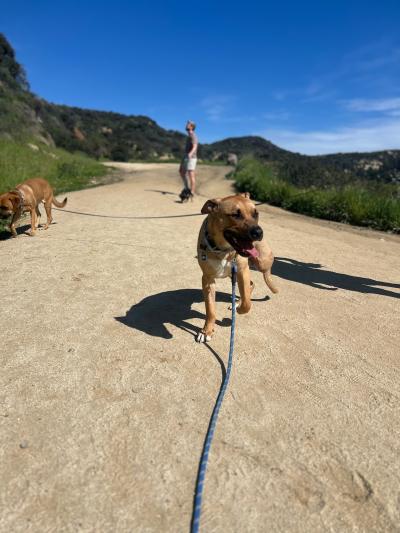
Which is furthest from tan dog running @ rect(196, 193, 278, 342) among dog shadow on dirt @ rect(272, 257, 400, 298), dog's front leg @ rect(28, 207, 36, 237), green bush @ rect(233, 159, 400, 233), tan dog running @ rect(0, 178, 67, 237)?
green bush @ rect(233, 159, 400, 233)

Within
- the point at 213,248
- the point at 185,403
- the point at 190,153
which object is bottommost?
the point at 185,403

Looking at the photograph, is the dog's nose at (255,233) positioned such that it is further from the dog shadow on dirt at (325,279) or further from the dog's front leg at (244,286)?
the dog shadow on dirt at (325,279)

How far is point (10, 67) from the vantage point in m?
30.2

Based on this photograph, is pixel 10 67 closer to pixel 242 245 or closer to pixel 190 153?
pixel 190 153

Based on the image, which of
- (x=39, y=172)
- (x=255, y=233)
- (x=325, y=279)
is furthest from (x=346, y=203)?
(x=39, y=172)

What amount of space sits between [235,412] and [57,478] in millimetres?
1217

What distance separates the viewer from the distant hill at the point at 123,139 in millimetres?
17812

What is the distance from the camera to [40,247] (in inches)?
260

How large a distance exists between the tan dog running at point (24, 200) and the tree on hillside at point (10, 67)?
26.2 m

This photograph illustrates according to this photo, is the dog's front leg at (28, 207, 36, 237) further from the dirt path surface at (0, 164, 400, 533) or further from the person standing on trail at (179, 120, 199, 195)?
the person standing on trail at (179, 120, 199, 195)

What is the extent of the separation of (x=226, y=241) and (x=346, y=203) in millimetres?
8795

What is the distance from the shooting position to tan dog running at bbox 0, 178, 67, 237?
680 centimetres

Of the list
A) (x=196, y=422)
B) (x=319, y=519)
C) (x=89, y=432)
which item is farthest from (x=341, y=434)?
(x=89, y=432)

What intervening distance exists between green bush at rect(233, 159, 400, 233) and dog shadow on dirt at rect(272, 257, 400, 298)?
4.50 metres
